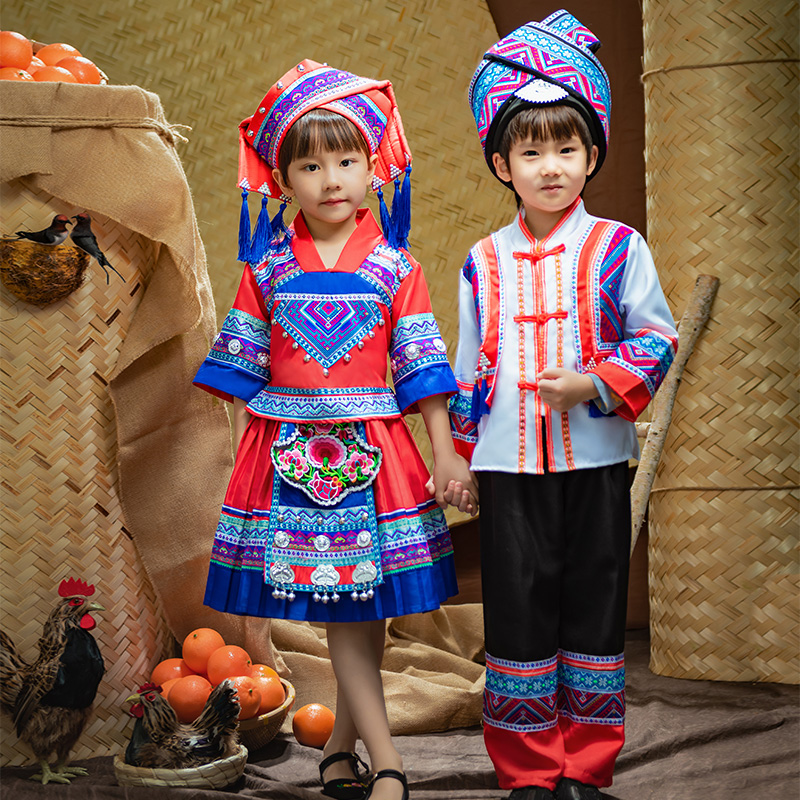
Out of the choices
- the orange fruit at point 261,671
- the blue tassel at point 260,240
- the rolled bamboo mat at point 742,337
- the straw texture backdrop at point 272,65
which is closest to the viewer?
the blue tassel at point 260,240

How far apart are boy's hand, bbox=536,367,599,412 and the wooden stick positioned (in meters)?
0.68

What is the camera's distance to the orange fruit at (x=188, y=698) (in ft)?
5.84

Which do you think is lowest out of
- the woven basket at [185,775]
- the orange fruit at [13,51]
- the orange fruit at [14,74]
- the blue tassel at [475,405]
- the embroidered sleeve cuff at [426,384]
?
the woven basket at [185,775]

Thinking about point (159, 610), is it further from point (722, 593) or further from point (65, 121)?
point (722, 593)

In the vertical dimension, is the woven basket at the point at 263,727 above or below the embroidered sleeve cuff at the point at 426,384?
below

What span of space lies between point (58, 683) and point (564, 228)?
3.81ft

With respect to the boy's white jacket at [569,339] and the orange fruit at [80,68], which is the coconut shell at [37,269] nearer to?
the orange fruit at [80,68]

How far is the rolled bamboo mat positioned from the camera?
224cm

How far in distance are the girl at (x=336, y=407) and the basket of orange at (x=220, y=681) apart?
0.22 metres

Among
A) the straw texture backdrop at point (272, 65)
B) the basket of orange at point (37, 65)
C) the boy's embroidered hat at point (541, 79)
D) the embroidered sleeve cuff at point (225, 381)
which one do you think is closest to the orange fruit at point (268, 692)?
the embroidered sleeve cuff at point (225, 381)

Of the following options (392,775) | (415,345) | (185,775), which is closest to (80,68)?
(415,345)

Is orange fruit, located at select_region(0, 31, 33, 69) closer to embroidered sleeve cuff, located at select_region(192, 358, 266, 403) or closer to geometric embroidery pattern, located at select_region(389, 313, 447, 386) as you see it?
embroidered sleeve cuff, located at select_region(192, 358, 266, 403)

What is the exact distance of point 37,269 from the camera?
181 cm

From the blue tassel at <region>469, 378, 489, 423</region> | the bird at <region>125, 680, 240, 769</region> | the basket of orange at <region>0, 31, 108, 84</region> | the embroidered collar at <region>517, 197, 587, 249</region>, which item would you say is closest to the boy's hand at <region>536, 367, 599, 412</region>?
the blue tassel at <region>469, 378, 489, 423</region>
